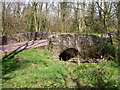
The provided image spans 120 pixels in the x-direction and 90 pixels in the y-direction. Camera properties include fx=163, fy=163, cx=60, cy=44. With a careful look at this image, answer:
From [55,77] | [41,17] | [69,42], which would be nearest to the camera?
[55,77]

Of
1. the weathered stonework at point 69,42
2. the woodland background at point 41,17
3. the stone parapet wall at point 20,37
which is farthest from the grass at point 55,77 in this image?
the woodland background at point 41,17

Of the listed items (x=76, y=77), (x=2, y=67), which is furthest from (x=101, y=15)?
(x=2, y=67)

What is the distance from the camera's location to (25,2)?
29.5 m

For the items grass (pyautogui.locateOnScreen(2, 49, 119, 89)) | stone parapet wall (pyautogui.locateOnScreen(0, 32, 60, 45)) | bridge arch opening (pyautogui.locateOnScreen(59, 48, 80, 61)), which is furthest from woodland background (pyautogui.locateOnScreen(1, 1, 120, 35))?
grass (pyautogui.locateOnScreen(2, 49, 119, 89))

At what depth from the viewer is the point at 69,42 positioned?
44.0 ft

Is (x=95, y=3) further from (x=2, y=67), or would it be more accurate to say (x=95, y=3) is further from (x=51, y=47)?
(x=2, y=67)

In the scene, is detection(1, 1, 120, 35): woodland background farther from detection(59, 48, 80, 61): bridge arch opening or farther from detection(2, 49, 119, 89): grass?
detection(2, 49, 119, 89): grass

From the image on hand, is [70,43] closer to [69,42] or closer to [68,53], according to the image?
[69,42]

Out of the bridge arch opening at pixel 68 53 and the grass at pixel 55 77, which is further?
the bridge arch opening at pixel 68 53

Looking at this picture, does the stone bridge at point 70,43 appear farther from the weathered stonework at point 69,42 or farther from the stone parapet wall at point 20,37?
the stone parapet wall at point 20,37

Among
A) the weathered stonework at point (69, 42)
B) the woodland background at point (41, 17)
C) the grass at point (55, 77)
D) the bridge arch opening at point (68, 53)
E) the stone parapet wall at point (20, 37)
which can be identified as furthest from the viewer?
the woodland background at point (41, 17)

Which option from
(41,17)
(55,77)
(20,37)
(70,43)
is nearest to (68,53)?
(70,43)

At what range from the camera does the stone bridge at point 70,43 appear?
42.3 feet

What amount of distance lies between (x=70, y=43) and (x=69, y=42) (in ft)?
0.42
